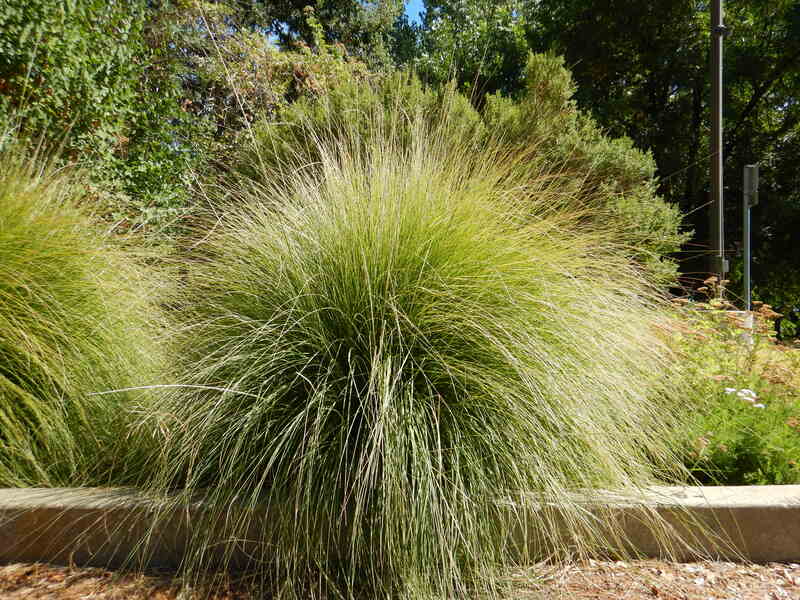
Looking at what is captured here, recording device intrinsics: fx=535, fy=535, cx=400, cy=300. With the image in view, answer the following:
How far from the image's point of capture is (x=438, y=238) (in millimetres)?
2098

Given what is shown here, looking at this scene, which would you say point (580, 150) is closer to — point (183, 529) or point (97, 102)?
point (97, 102)

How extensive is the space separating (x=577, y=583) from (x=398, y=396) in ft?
2.80

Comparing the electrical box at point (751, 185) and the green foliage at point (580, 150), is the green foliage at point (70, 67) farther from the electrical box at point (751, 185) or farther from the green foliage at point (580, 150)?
the electrical box at point (751, 185)

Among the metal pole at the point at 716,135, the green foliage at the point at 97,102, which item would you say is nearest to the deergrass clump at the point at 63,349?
the green foliage at the point at 97,102

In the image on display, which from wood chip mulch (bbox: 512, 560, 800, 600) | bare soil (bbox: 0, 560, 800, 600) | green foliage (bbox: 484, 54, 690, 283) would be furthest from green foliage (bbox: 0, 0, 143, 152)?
wood chip mulch (bbox: 512, 560, 800, 600)

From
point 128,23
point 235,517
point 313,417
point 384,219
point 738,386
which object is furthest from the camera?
point 128,23

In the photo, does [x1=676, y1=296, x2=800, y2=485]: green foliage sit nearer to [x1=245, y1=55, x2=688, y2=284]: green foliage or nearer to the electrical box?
[x1=245, y1=55, x2=688, y2=284]: green foliage

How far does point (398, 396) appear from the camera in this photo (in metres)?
1.78

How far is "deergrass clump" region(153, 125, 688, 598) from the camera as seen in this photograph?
1.68m

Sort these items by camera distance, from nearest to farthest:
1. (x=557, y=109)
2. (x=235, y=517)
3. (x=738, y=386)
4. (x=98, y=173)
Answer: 1. (x=235, y=517)
2. (x=738, y=386)
3. (x=98, y=173)
4. (x=557, y=109)

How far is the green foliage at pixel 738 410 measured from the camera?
224 cm

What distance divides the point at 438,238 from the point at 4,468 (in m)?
1.97

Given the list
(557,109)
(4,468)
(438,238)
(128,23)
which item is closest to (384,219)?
(438,238)

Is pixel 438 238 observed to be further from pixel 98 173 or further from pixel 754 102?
pixel 754 102
